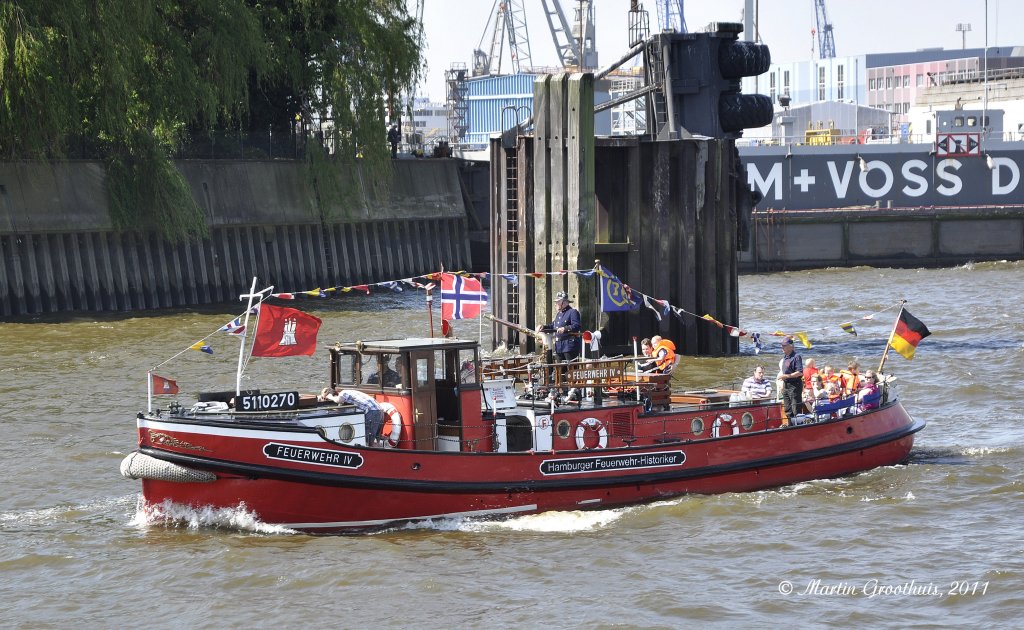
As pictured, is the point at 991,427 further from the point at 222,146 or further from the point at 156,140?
the point at 222,146

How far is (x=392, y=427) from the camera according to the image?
17125 millimetres

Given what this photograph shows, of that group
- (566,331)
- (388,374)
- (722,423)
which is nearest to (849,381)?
(722,423)

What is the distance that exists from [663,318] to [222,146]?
1991 cm

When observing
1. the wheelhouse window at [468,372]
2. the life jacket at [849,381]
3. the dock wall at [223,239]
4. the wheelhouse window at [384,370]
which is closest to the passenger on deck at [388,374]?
the wheelhouse window at [384,370]

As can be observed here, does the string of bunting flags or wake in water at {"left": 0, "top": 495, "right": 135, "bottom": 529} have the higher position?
the string of bunting flags

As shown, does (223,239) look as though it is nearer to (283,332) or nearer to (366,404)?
(283,332)

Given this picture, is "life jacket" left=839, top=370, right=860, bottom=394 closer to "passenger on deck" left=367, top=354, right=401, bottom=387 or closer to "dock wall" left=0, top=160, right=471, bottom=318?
"passenger on deck" left=367, top=354, right=401, bottom=387

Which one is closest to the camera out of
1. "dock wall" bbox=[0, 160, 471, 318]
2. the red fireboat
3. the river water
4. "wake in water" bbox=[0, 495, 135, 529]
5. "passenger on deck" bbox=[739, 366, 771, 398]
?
the river water

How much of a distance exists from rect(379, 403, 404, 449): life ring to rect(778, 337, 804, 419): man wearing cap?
5.83m

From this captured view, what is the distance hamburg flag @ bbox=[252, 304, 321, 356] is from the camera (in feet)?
56.1

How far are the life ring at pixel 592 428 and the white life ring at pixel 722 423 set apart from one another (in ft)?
6.11

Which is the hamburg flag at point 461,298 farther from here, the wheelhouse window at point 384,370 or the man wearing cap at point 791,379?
the man wearing cap at point 791,379

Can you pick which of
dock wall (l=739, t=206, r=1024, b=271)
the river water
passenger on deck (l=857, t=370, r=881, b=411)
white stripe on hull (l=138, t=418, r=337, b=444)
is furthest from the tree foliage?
passenger on deck (l=857, t=370, r=881, b=411)

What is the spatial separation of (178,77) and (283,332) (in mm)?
23670
